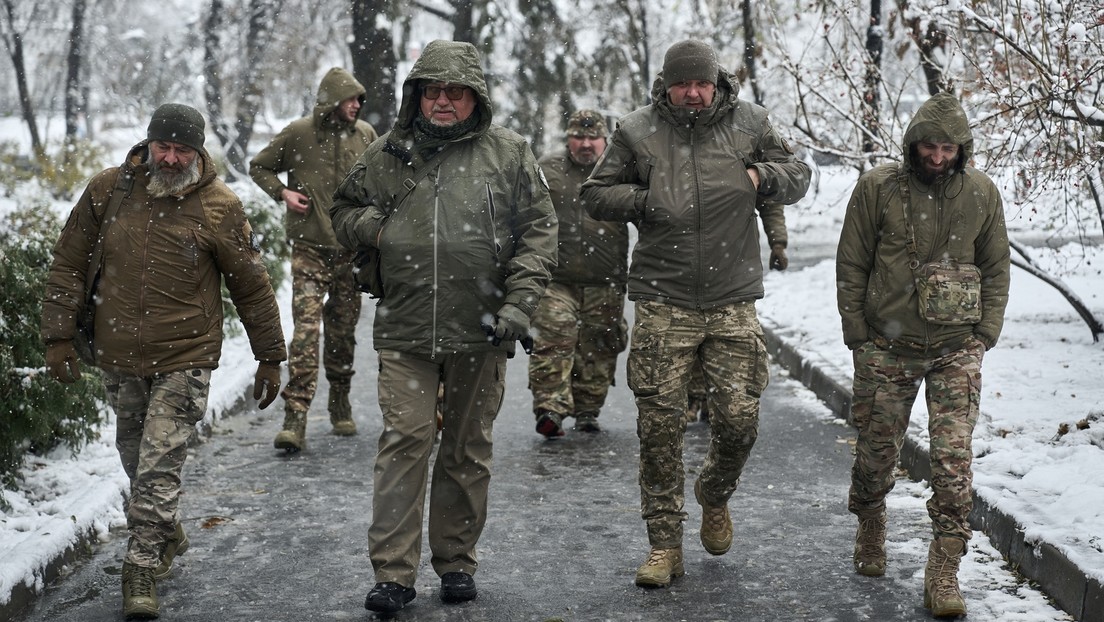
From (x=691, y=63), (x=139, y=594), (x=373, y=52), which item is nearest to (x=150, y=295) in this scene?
(x=139, y=594)

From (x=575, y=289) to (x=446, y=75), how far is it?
12.0 ft

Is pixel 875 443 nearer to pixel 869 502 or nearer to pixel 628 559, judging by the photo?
pixel 869 502

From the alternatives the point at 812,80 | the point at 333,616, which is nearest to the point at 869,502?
the point at 333,616

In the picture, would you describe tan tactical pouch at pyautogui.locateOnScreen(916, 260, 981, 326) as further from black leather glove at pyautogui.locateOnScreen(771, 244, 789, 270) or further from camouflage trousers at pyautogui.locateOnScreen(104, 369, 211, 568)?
camouflage trousers at pyautogui.locateOnScreen(104, 369, 211, 568)

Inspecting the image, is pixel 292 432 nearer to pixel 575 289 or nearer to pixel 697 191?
pixel 575 289

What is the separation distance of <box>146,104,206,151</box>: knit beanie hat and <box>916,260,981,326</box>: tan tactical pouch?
2872mm

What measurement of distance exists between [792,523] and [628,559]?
39.5 inches

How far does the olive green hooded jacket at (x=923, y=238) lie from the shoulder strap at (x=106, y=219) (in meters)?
2.87

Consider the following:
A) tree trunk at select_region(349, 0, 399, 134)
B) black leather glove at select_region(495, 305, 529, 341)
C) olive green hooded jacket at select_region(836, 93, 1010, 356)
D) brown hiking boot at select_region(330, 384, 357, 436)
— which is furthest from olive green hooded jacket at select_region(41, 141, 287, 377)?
tree trunk at select_region(349, 0, 399, 134)

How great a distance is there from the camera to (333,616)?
5.14 meters

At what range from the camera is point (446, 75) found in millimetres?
5102

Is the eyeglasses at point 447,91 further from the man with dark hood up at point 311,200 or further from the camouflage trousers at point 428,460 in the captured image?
the man with dark hood up at point 311,200

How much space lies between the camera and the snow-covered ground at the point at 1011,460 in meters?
5.52

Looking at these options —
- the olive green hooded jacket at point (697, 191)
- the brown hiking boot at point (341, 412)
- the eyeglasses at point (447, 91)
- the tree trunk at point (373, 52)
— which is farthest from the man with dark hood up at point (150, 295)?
the tree trunk at point (373, 52)
